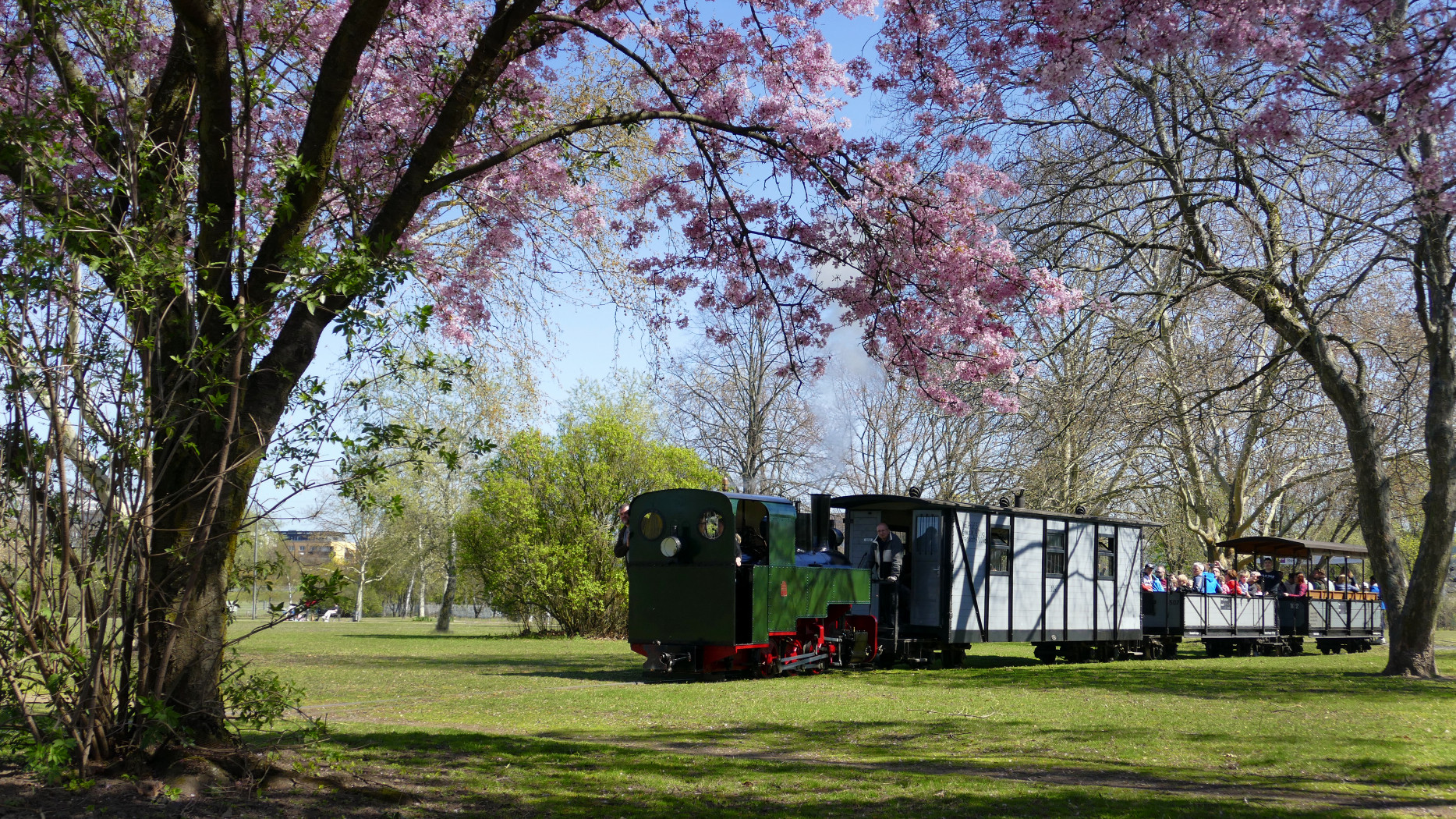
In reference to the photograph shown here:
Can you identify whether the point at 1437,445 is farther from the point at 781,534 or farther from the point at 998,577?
the point at 781,534

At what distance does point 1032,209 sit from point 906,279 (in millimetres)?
7674

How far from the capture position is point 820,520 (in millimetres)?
17766

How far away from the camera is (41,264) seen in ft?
17.8

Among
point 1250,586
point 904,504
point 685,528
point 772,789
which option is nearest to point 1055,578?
point 904,504

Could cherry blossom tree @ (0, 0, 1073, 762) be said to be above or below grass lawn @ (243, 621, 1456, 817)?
above

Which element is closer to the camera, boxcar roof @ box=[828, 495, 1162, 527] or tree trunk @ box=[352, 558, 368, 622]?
boxcar roof @ box=[828, 495, 1162, 527]

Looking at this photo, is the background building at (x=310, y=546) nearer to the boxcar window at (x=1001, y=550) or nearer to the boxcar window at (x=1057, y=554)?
the boxcar window at (x=1001, y=550)

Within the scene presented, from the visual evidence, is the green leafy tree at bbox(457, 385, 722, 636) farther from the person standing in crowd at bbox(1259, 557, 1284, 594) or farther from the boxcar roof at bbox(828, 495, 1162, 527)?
the person standing in crowd at bbox(1259, 557, 1284, 594)

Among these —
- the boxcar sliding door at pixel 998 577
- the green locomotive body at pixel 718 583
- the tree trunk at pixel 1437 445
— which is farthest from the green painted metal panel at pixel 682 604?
the tree trunk at pixel 1437 445

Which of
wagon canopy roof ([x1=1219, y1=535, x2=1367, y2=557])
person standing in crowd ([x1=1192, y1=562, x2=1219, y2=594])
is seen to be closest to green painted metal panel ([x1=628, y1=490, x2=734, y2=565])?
person standing in crowd ([x1=1192, y1=562, x2=1219, y2=594])

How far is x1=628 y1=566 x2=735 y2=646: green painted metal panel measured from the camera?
15156mm

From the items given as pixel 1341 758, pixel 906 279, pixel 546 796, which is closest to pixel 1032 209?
pixel 906 279

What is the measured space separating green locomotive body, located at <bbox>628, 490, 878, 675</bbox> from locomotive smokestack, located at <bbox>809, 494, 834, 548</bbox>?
877 millimetres

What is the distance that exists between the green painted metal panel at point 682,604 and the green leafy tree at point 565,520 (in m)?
11.6
